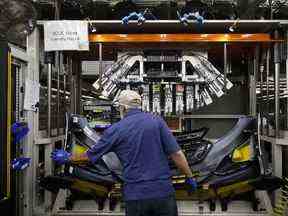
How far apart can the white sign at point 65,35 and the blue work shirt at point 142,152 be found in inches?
81.0

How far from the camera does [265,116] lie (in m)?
7.06

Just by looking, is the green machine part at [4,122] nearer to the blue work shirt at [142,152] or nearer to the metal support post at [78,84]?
the blue work shirt at [142,152]

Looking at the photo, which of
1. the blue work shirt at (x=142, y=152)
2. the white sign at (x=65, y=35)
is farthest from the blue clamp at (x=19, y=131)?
the blue work shirt at (x=142, y=152)

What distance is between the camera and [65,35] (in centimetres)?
625

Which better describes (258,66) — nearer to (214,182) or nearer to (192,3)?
(192,3)

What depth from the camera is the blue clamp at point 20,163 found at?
5.37 meters

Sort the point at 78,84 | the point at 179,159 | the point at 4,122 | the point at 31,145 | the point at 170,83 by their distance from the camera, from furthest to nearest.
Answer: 1. the point at 78,84
2. the point at 170,83
3. the point at 31,145
4. the point at 4,122
5. the point at 179,159

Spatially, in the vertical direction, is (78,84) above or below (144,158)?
above

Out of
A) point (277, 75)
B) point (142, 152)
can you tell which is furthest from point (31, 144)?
point (277, 75)

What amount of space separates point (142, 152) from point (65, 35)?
2449mm

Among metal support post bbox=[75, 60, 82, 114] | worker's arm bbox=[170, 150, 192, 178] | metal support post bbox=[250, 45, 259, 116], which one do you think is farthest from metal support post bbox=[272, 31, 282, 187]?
metal support post bbox=[75, 60, 82, 114]

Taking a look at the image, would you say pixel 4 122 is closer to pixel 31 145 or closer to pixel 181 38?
pixel 31 145

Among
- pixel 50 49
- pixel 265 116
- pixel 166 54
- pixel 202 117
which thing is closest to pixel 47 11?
pixel 50 49

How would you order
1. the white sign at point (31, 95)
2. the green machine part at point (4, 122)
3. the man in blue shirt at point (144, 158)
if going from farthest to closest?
the white sign at point (31, 95) → the green machine part at point (4, 122) → the man in blue shirt at point (144, 158)
